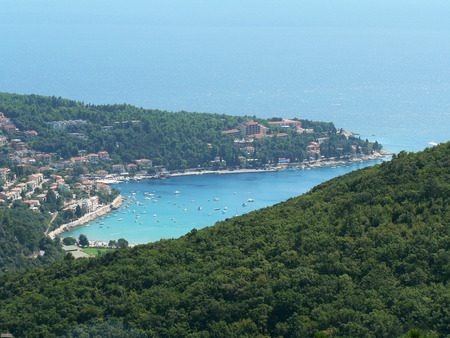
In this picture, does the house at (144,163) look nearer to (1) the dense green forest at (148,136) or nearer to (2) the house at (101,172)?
(1) the dense green forest at (148,136)

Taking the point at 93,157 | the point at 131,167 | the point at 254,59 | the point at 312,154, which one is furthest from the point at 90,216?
the point at 254,59

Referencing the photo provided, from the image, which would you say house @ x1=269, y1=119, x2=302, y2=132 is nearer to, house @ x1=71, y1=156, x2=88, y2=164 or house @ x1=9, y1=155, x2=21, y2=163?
house @ x1=71, y1=156, x2=88, y2=164

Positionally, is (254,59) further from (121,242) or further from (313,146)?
(121,242)

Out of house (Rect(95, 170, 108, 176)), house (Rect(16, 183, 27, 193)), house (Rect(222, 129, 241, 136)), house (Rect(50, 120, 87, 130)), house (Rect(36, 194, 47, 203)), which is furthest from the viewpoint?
house (Rect(222, 129, 241, 136))

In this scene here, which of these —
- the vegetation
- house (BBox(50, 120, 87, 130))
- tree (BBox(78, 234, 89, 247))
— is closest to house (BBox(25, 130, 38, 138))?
house (BBox(50, 120, 87, 130))

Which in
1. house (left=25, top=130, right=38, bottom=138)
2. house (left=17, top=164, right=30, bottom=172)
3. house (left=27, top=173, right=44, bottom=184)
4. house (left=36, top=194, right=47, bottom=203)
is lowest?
house (left=36, top=194, right=47, bottom=203)

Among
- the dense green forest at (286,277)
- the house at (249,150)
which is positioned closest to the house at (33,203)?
the dense green forest at (286,277)
